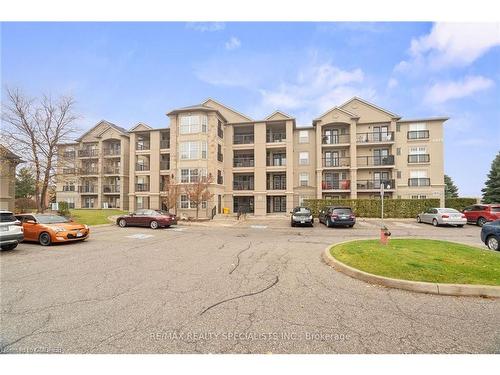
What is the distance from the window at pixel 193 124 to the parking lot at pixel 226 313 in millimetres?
22746

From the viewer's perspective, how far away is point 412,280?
523 cm

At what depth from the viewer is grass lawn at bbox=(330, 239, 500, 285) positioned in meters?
5.32

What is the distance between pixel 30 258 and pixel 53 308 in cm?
562

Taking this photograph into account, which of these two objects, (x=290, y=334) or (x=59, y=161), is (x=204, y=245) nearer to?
(x=290, y=334)

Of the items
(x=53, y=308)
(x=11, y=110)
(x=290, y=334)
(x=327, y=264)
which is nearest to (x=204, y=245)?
(x=327, y=264)

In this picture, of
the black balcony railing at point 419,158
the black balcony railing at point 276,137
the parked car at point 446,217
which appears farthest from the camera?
the black balcony railing at point 276,137

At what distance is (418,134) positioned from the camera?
30.1 m

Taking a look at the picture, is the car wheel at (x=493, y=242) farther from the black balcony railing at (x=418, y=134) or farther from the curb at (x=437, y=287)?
the black balcony railing at (x=418, y=134)

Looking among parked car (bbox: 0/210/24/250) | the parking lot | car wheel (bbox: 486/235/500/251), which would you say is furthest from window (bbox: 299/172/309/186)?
parked car (bbox: 0/210/24/250)

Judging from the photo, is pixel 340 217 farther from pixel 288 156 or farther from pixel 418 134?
pixel 418 134

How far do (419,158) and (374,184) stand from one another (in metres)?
6.89

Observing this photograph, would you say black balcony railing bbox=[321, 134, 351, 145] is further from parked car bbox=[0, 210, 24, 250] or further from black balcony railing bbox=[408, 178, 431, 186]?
parked car bbox=[0, 210, 24, 250]

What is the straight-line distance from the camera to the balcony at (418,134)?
30.0 meters

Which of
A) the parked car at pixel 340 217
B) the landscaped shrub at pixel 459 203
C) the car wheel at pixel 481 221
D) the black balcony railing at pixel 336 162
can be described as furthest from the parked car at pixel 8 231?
the landscaped shrub at pixel 459 203
